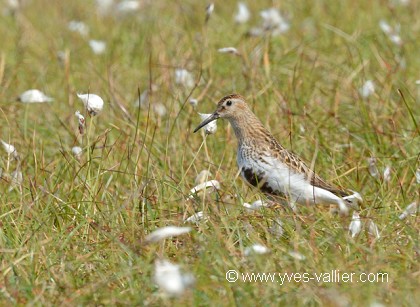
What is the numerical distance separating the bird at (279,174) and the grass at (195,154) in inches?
4.8

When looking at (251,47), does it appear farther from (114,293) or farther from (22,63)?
(114,293)

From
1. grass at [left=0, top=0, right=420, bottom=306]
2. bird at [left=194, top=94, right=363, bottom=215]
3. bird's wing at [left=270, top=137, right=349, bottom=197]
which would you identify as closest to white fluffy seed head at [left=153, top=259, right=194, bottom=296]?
grass at [left=0, top=0, right=420, bottom=306]

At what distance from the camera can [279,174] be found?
646 cm

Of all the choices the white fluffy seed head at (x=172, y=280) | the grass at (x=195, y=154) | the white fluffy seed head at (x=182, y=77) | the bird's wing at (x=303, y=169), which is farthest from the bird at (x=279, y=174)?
the white fluffy seed head at (x=172, y=280)

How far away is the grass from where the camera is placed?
5.09m

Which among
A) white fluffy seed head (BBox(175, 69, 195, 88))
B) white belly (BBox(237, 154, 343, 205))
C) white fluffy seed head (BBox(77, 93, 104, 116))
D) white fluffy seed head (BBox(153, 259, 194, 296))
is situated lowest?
white fluffy seed head (BBox(175, 69, 195, 88))

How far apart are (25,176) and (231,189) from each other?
4.64 feet

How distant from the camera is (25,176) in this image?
6992 mm

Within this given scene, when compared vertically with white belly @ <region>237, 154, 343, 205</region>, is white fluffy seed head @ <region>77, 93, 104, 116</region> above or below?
above

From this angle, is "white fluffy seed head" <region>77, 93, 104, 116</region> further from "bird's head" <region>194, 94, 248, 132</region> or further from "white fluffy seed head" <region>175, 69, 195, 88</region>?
"white fluffy seed head" <region>175, 69, 195, 88</region>

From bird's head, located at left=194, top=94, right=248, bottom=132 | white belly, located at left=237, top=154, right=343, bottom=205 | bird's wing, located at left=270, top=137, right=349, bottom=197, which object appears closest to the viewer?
white belly, located at left=237, top=154, right=343, bottom=205

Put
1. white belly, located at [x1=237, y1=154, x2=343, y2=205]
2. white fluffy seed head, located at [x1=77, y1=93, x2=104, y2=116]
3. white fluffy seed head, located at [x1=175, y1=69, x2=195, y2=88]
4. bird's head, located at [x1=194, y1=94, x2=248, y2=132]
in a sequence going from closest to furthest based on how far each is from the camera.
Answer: white fluffy seed head, located at [x1=77, y1=93, x2=104, y2=116] → white belly, located at [x1=237, y1=154, x2=343, y2=205] → bird's head, located at [x1=194, y1=94, x2=248, y2=132] → white fluffy seed head, located at [x1=175, y1=69, x2=195, y2=88]

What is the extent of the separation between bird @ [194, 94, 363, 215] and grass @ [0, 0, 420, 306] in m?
0.12

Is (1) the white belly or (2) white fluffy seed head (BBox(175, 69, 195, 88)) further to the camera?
(2) white fluffy seed head (BBox(175, 69, 195, 88))
